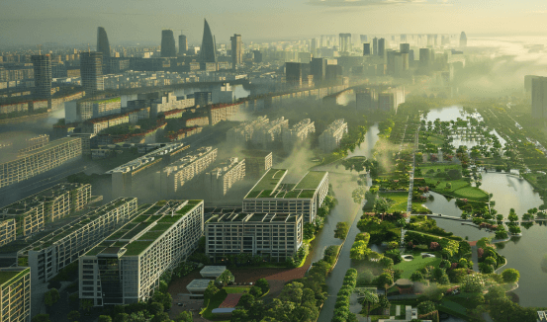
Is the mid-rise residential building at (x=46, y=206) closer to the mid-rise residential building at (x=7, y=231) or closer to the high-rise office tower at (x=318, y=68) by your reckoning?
the mid-rise residential building at (x=7, y=231)

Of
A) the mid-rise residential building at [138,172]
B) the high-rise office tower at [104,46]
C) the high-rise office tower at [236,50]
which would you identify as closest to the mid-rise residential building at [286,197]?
the mid-rise residential building at [138,172]

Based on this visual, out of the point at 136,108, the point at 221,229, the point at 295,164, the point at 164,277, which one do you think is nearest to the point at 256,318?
the point at 164,277

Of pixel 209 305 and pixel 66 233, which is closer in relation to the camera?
pixel 209 305

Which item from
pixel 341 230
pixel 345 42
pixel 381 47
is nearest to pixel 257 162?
pixel 341 230

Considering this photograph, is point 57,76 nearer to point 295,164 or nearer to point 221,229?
point 295,164

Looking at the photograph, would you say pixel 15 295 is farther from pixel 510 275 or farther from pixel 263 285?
pixel 510 275

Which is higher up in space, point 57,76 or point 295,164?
point 57,76
